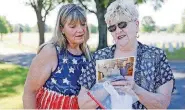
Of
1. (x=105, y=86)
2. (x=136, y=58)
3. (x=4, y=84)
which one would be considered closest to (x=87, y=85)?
(x=105, y=86)

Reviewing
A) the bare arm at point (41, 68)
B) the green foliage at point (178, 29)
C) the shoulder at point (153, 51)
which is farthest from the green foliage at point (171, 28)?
the shoulder at point (153, 51)

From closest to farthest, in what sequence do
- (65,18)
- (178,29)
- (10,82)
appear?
1. (65,18)
2. (10,82)
3. (178,29)

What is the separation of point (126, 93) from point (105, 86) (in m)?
0.15

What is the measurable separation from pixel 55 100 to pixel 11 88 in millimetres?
7538

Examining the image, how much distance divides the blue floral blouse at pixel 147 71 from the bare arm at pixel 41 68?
1.68 feet

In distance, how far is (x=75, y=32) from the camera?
3.38 m

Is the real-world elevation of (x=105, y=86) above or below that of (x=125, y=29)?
below

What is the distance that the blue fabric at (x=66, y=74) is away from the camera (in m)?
3.40

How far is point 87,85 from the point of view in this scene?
2.96 m

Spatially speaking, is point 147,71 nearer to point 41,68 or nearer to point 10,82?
point 41,68

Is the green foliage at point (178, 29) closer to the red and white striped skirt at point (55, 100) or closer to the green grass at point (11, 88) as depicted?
the green grass at point (11, 88)

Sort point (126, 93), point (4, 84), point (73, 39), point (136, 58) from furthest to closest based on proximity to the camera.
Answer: point (4, 84) < point (73, 39) < point (136, 58) < point (126, 93)

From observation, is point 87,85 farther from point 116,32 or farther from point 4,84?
point 4,84

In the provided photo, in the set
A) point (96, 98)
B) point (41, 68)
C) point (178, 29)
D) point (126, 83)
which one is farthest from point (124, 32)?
point (178, 29)
